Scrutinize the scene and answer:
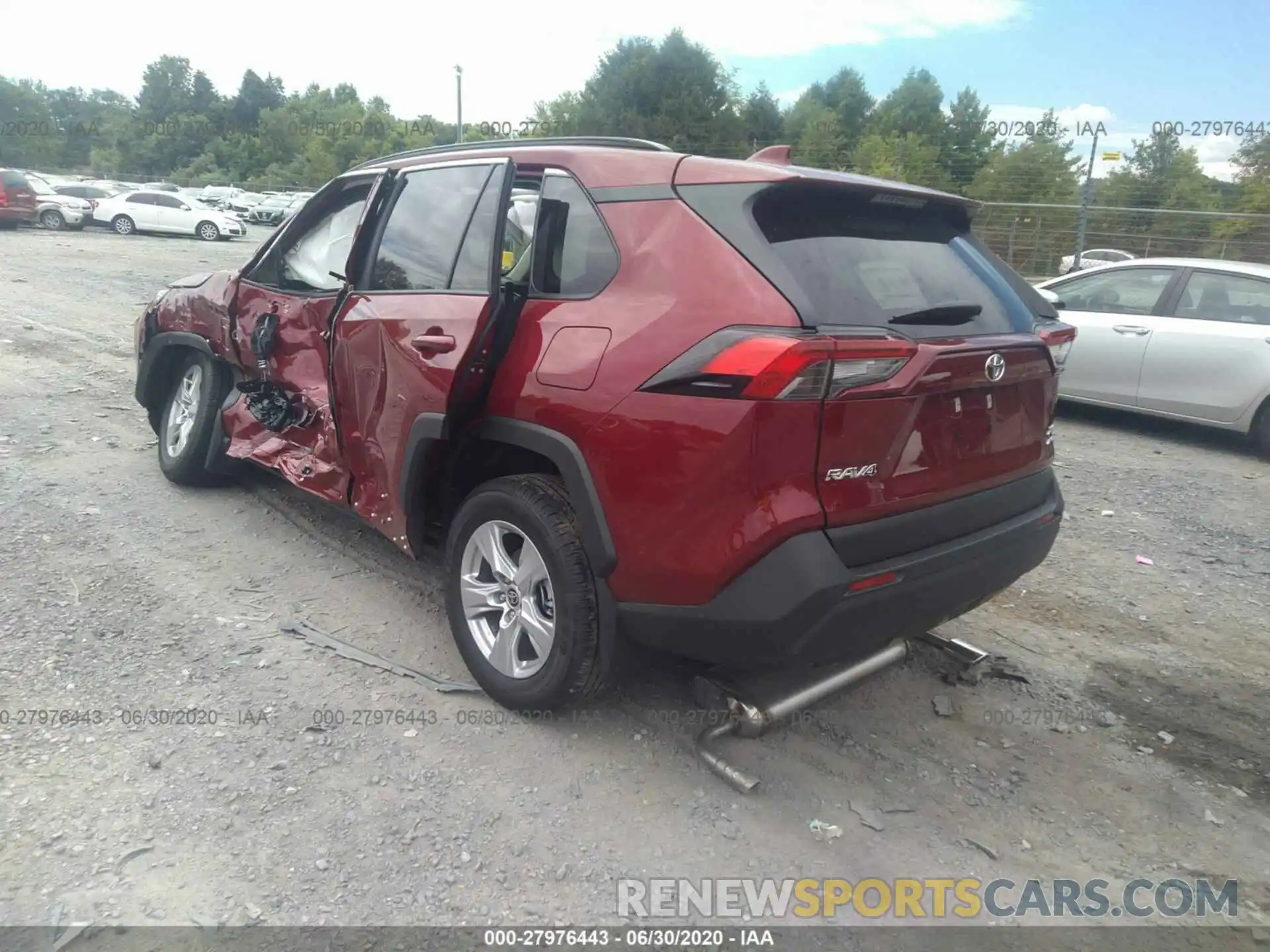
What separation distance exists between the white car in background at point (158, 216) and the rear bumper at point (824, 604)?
3031 cm

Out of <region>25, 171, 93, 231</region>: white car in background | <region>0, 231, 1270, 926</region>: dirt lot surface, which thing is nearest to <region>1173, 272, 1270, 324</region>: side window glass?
<region>0, 231, 1270, 926</region>: dirt lot surface

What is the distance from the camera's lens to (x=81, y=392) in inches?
288

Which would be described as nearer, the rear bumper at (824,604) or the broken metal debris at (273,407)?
the rear bumper at (824,604)

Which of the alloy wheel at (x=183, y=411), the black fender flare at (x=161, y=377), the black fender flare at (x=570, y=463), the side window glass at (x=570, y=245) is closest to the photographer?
Answer: the black fender flare at (x=570, y=463)

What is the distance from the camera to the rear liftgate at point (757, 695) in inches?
112

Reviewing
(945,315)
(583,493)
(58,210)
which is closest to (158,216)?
(58,210)

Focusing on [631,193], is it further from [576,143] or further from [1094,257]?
[1094,257]

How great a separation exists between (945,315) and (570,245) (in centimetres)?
121

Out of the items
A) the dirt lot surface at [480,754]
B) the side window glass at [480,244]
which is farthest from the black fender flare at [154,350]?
the side window glass at [480,244]

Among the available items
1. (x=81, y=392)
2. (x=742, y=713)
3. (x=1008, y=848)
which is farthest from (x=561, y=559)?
(x=81, y=392)

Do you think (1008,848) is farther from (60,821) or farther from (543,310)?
(60,821)

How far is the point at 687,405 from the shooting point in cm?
250

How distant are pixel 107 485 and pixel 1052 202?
18205 millimetres

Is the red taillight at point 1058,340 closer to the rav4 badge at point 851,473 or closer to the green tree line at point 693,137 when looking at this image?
the rav4 badge at point 851,473
